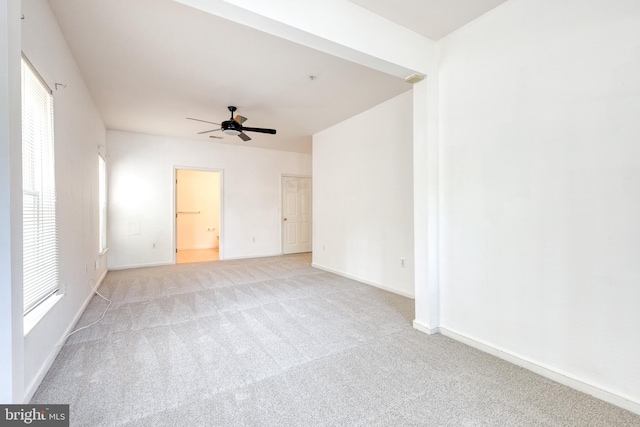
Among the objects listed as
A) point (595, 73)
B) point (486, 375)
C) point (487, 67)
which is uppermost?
point (487, 67)

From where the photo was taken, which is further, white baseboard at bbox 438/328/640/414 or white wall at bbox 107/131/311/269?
white wall at bbox 107/131/311/269

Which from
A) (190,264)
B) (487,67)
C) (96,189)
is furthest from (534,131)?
(190,264)

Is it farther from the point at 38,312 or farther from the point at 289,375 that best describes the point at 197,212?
the point at 289,375

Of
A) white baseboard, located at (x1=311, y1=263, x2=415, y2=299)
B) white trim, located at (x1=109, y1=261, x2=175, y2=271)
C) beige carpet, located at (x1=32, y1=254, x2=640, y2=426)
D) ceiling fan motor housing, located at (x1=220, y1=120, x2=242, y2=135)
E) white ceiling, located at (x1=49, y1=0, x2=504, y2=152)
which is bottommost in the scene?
beige carpet, located at (x1=32, y1=254, x2=640, y2=426)

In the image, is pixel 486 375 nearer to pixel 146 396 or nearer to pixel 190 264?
pixel 146 396

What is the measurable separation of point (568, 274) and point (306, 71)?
291cm

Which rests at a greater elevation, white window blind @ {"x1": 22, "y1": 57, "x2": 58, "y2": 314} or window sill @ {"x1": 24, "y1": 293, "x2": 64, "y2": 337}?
white window blind @ {"x1": 22, "y1": 57, "x2": 58, "y2": 314}

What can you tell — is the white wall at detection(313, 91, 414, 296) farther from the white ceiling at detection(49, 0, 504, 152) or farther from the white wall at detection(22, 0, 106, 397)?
the white wall at detection(22, 0, 106, 397)

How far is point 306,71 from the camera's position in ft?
9.95

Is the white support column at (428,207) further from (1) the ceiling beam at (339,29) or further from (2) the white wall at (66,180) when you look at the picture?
(2) the white wall at (66,180)

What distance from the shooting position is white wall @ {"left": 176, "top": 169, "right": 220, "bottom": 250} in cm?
795

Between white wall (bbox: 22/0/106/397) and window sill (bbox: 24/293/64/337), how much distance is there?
0.13ft

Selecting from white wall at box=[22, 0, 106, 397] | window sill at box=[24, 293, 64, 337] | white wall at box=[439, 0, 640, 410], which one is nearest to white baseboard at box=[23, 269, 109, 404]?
white wall at box=[22, 0, 106, 397]

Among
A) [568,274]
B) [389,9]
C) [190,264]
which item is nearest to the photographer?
[568,274]
